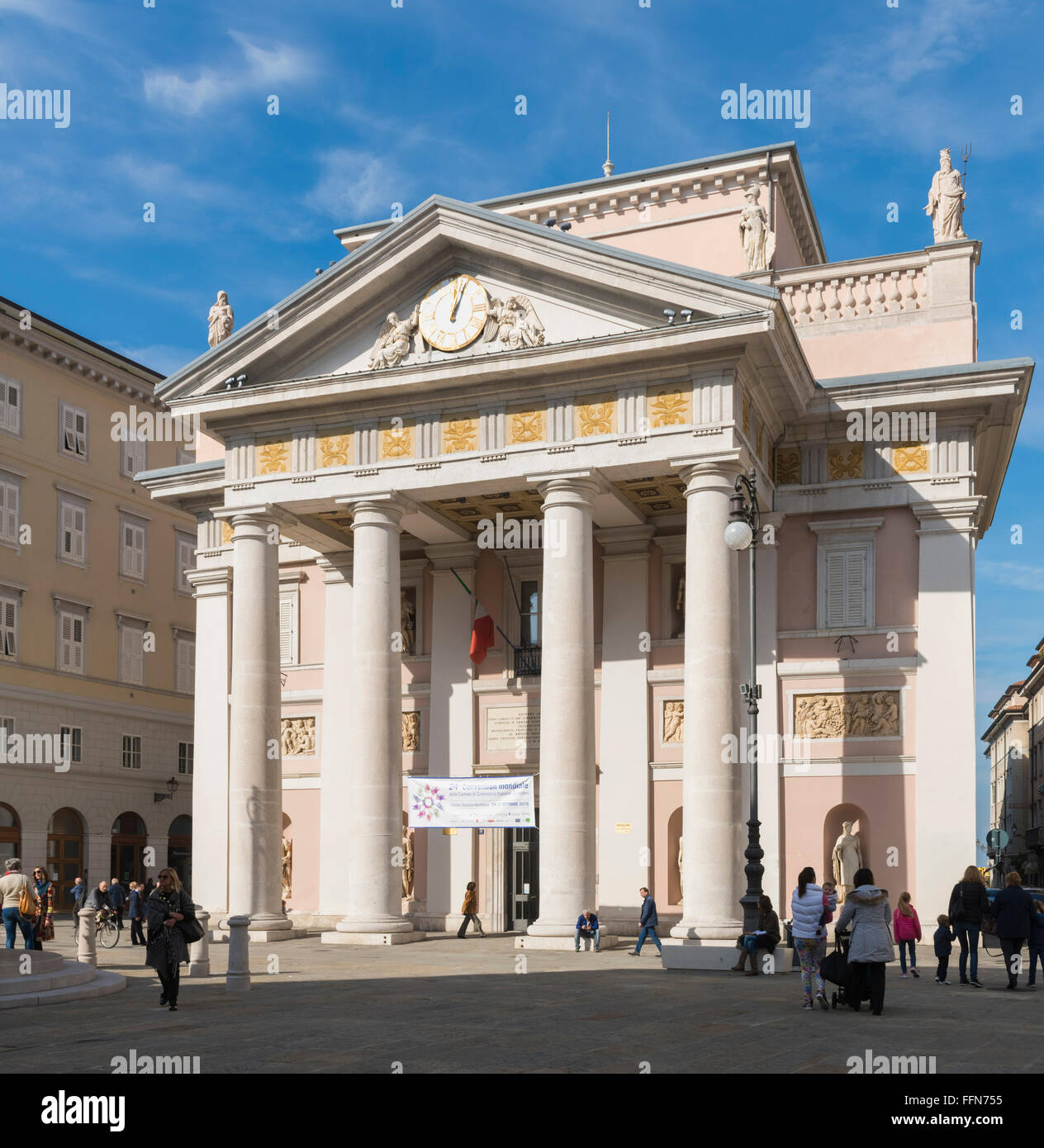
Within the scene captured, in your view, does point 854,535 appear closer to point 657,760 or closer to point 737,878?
point 657,760

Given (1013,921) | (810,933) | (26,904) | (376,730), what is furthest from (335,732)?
(810,933)

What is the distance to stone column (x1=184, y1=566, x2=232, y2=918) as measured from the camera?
33.3 meters

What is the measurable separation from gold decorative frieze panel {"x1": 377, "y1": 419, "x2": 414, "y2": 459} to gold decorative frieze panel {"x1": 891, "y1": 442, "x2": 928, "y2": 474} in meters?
10.3

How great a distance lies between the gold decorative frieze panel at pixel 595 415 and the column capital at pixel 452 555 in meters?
6.54

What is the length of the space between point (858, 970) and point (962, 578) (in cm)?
1504

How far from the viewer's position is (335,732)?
33969 millimetres

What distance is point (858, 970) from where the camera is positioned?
53.0 feet

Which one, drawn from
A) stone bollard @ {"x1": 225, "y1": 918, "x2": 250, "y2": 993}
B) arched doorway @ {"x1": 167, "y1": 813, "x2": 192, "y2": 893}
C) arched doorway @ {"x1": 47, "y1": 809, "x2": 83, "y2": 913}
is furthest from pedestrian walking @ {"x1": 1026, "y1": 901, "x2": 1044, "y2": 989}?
arched doorway @ {"x1": 167, "y1": 813, "x2": 192, "y2": 893}

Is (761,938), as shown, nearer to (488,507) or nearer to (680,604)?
(680,604)

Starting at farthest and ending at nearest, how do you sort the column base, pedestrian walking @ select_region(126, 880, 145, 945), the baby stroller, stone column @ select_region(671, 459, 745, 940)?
pedestrian walking @ select_region(126, 880, 145, 945) → the column base → stone column @ select_region(671, 459, 745, 940) → the baby stroller

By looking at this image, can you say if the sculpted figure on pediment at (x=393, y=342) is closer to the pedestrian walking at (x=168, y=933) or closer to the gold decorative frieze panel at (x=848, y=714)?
the gold decorative frieze panel at (x=848, y=714)

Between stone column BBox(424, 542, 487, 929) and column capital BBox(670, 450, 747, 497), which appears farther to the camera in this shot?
stone column BBox(424, 542, 487, 929)

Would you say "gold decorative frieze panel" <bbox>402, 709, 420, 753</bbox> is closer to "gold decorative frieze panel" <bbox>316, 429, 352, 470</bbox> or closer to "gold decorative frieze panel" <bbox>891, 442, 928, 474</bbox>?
"gold decorative frieze panel" <bbox>316, 429, 352, 470</bbox>
